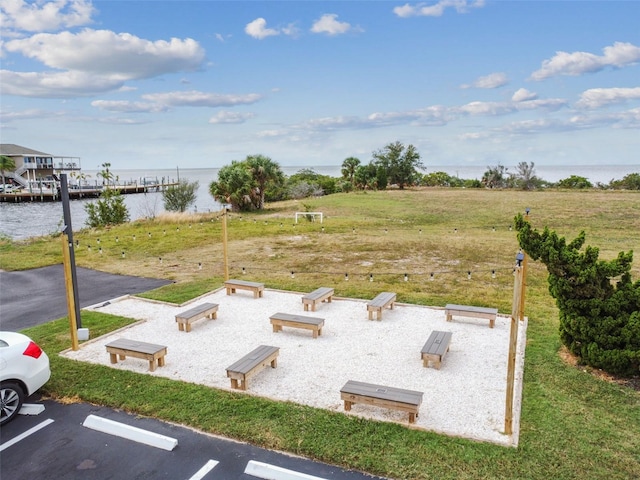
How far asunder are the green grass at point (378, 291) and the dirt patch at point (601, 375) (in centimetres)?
8

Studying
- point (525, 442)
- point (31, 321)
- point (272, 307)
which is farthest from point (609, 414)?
point (31, 321)

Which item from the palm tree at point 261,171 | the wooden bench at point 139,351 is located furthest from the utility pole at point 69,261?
the palm tree at point 261,171

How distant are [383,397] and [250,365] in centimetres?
210

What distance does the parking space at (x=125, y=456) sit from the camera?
14.9 ft

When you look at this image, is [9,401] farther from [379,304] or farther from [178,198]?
[178,198]

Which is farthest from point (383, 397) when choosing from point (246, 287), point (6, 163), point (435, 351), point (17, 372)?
point (6, 163)

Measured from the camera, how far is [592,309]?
6.53m

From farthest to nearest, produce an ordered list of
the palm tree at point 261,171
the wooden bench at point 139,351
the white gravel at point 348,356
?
the palm tree at point 261,171 → the wooden bench at point 139,351 → the white gravel at point 348,356

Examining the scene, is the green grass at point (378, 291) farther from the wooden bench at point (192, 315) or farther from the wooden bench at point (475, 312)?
the wooden bench at point (192, 315)

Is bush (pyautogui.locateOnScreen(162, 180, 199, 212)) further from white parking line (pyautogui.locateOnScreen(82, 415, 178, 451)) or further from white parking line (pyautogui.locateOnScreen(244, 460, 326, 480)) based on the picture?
white parking line (pyautogui.locateOnScreen(244, 460, 326, 480))

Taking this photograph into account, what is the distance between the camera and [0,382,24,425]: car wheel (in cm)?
540

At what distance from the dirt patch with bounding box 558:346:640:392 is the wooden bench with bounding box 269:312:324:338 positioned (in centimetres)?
433

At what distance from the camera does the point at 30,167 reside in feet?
231

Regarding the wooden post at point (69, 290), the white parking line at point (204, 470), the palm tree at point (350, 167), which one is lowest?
the white parking line at point (204, 470)
